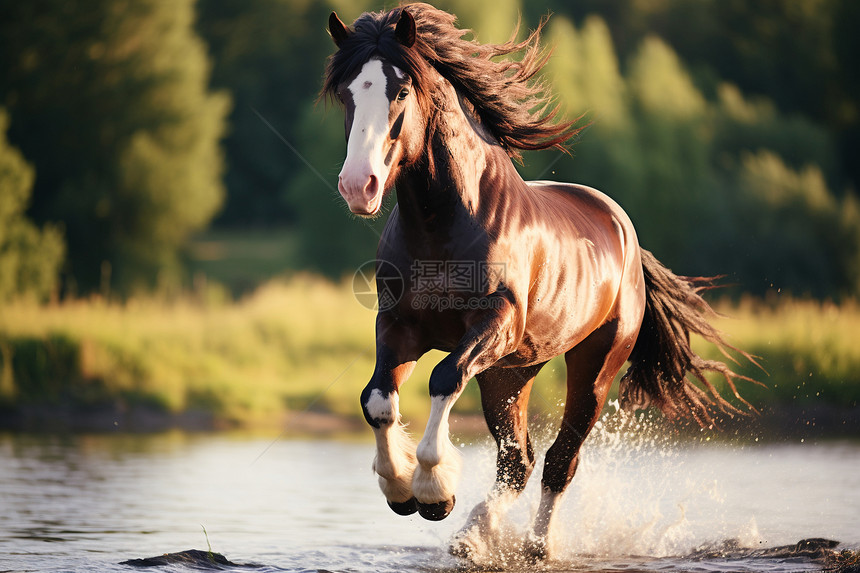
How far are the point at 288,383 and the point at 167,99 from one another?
317 inches

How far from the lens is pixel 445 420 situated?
4246 millimetres

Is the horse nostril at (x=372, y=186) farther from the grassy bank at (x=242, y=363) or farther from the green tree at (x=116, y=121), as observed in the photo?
the green tree at (x=116, y=121)

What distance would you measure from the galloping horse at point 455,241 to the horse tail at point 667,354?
0.79 meters

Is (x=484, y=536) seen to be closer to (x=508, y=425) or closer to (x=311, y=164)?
(x=508, y=425)

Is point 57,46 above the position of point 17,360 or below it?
above

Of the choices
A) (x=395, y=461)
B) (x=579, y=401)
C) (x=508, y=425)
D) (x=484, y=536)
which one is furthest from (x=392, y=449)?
(x=579, y=401)

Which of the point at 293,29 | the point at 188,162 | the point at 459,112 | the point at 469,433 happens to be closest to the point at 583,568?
the point at 459,112

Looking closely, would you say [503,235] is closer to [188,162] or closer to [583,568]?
[583,568]

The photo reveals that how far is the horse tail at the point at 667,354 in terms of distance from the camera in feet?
20.9

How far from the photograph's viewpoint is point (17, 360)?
37.1ft

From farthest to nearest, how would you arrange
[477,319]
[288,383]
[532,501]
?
[288,383] < [532,501] < [477,319]

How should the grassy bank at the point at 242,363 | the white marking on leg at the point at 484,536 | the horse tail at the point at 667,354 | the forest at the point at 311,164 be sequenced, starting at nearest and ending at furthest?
the white marking on leg at the point at 484,536
the horse tail at the point at 667,354
the grassy bank at the point at 242,363
the forest at the point at 311,164

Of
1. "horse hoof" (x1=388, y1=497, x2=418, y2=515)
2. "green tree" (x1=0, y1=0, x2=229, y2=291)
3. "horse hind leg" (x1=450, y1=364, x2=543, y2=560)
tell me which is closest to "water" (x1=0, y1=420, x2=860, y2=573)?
"horse hind leg" (x1=450, y1=364, x2=543, y2=560)

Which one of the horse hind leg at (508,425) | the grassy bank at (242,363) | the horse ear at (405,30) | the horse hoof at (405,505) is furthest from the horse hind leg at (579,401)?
the grassy bank at (242,363)
